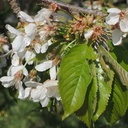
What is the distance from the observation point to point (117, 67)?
141cm

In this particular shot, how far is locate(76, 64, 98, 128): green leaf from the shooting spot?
1398 millimetres

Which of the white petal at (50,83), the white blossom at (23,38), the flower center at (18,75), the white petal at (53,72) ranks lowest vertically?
the flower center at (18,75)

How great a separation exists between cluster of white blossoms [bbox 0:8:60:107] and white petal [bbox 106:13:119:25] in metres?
0.23

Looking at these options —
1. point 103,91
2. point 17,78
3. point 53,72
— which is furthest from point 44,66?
point 103,91

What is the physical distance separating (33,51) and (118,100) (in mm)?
372

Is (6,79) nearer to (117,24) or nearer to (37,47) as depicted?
(37,47)

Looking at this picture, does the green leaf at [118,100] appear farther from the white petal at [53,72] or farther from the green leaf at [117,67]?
the white petal at [53,72]

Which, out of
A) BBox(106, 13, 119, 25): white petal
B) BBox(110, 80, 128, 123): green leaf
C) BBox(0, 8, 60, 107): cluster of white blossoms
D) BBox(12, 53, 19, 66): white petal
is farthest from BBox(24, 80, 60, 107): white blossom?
BBox(106, 13, 119, 25): white petal

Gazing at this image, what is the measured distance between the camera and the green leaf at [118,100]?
148 cm

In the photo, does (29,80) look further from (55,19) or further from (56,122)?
(56,122)

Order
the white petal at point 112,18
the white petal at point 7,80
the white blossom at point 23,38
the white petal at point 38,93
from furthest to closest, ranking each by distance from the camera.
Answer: the white petal at point 7,80 → the white petal at point 38,93 → the white blossom at point 23,38 → the white petal at point 112,18

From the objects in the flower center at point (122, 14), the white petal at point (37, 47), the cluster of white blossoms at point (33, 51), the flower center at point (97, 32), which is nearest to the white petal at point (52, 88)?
the cluster of white blossoms at point (33, 51)

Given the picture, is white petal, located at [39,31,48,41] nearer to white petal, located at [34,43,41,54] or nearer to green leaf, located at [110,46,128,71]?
white petal, located at [34,43,41,54]

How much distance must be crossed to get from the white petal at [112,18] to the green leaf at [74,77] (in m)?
0.13
